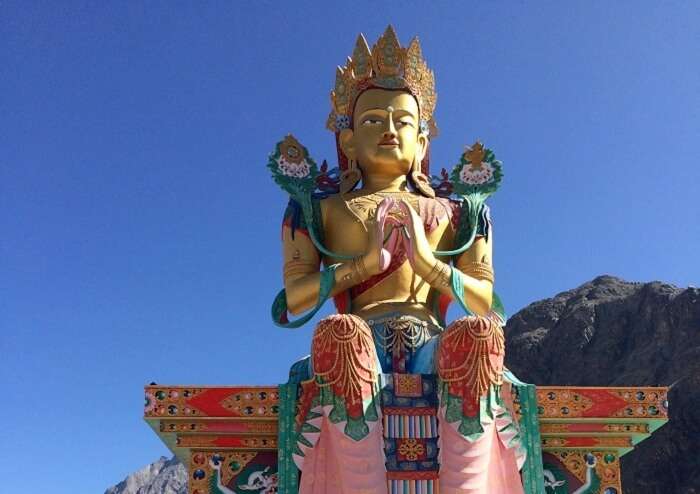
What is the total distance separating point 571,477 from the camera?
4652 millimetres

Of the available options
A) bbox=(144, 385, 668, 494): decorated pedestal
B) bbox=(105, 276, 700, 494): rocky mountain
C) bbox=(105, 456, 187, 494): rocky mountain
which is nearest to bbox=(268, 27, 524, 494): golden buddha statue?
bbox=(144, 385, 668, 494): decorated pedestal

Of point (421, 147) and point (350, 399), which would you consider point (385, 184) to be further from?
point (350, 399)

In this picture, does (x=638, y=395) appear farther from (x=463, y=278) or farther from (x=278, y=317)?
(x=278, y=317)

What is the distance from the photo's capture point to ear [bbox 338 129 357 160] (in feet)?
19.5

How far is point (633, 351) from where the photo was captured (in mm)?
30172

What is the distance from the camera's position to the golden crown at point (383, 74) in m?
5.87

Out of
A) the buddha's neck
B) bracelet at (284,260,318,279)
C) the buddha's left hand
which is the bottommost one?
the buddha's left hand

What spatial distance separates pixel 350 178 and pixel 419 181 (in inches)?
19.2

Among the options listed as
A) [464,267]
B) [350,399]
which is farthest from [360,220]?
[350,399]

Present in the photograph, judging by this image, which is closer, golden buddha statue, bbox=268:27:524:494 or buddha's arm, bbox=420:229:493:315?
golden buddha statue, bbox=268:27:524:494

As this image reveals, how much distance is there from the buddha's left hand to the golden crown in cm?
139

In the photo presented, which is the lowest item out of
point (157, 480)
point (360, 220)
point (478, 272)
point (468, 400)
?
point (468, 400)

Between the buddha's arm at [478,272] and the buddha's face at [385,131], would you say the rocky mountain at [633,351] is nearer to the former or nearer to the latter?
the buddha's arm at [478,272]

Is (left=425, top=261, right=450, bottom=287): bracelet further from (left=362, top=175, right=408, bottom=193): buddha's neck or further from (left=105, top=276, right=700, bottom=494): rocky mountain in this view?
(left=105, top=276, right=700, bottom=494): rocky mountain
